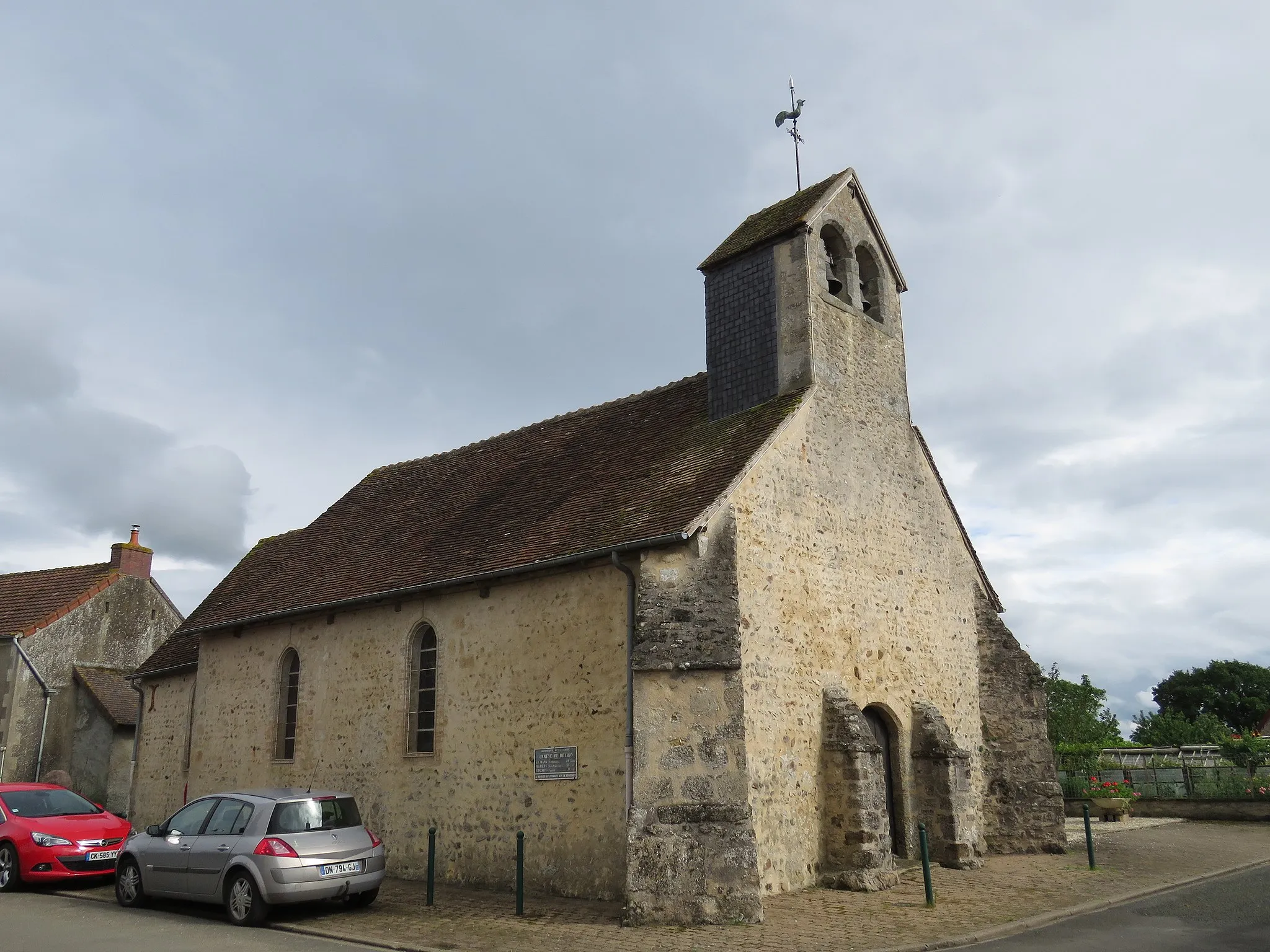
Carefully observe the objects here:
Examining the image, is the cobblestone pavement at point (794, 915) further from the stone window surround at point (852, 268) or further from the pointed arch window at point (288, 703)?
the stone window surround at point (852, 268)

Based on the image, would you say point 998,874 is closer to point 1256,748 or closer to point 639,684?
point 639,684

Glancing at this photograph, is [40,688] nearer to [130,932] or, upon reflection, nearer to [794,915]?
[130,932]

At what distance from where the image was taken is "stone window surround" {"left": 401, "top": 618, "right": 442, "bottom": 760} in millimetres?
13734

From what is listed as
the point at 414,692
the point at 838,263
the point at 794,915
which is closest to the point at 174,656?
→ the point at 414,692

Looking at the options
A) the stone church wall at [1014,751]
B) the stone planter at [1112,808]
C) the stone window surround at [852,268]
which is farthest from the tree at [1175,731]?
the stone window surround at [852,268]

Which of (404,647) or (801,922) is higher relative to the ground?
(404,647)

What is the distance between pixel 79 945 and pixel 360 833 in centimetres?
292

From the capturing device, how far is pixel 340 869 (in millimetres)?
10211

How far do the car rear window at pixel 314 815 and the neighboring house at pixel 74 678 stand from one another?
564 inches

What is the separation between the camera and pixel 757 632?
11812mm

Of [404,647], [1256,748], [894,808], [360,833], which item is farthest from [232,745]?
[1256,748]

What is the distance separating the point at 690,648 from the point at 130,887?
23.8 ft

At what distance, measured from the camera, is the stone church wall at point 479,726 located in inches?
460

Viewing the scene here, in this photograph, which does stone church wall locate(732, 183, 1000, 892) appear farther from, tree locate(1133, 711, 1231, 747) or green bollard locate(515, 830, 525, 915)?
tree locate(1133, 711, 1231, 747)
